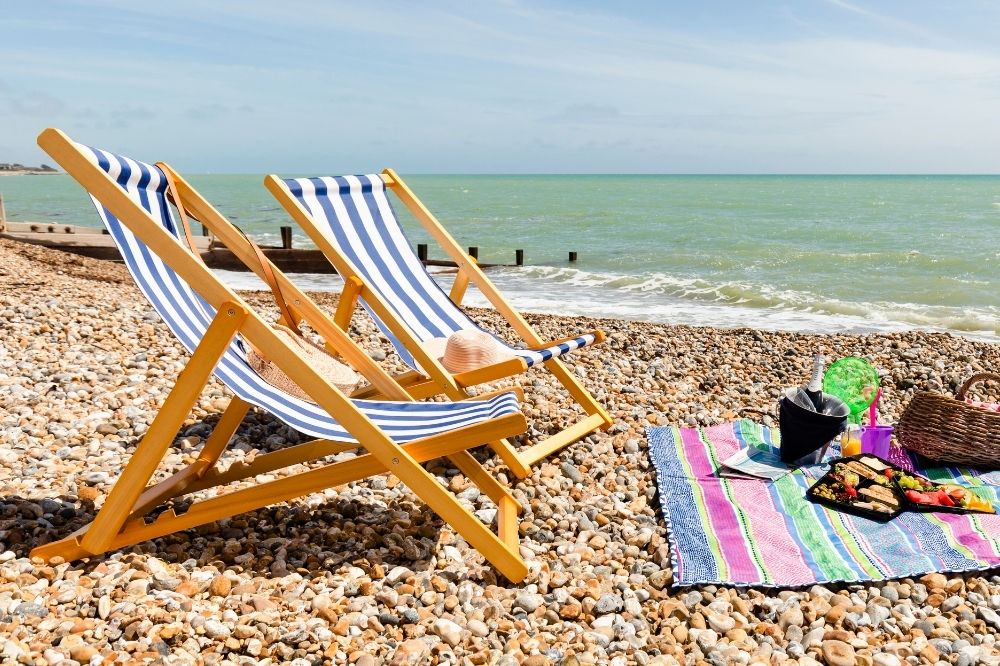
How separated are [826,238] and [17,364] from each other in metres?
21.5

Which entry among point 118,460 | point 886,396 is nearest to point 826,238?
point 886,396

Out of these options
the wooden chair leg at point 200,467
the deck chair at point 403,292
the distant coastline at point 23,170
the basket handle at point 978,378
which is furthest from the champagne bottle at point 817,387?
the distant coastline at point 23,170

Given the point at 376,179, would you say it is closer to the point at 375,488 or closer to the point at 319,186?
the point at 319,186

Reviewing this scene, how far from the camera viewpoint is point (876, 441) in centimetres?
370

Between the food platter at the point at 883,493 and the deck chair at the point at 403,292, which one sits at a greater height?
the deck chair at the point at 403,292

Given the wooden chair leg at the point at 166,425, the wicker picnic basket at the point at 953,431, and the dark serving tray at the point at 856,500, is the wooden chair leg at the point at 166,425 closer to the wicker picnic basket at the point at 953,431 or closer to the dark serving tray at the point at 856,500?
the dark serving tray at the point at 856,500

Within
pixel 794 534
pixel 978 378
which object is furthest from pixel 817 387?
pixel 794 534

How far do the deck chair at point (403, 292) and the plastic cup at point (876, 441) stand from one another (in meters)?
1.16

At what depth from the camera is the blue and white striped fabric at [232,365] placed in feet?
8.41

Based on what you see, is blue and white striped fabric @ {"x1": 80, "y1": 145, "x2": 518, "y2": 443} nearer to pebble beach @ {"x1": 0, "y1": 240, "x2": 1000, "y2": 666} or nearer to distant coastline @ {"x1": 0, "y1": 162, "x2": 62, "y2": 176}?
pebble beach @ {"x1": 0, "y1": 240, "x2": 1000, "y2": 666}

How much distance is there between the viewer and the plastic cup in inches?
146

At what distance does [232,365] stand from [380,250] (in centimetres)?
146

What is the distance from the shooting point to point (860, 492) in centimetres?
318

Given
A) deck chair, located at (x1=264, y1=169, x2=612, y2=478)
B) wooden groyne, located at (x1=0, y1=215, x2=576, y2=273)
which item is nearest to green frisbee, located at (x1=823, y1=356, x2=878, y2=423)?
deck chair, located at (x1=264, y1=169, x2=612, y2=478)
